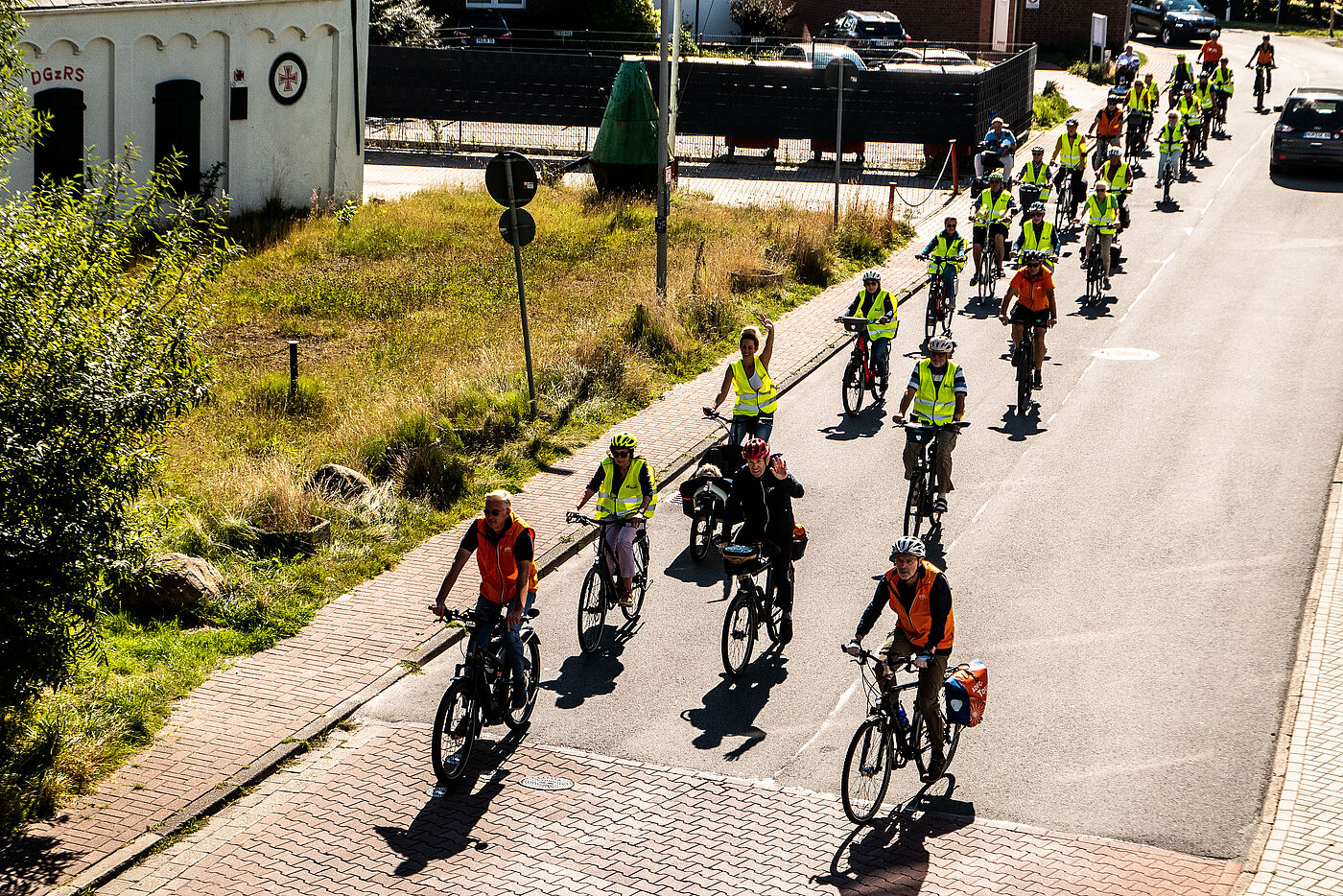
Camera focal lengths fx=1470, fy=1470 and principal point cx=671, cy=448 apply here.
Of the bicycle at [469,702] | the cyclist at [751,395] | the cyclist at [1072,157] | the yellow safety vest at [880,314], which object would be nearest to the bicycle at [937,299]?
the yellow safety vest at [880,314]

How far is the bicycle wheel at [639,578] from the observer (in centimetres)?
1304

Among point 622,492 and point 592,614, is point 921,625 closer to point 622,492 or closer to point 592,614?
point 622,492

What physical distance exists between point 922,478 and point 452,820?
6893 mm

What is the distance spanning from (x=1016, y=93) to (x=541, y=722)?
29.3 m

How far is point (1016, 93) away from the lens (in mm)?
36875

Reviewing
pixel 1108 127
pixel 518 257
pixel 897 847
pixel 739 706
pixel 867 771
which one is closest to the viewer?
pixel 897 847

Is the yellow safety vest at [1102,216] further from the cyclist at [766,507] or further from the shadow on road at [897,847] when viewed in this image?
the shadow on road at [897,847]

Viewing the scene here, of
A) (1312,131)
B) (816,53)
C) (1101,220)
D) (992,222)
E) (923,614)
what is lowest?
(923,614)

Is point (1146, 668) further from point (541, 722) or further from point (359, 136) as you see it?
point (359, 136)

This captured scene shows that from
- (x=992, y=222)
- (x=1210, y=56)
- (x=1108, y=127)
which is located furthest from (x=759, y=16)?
(x=992, y=222)

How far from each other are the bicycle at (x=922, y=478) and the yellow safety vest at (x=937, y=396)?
9 cm

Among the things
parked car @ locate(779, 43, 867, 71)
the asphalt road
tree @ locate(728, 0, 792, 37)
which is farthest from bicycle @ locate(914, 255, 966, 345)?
tree @ locate(728, 0, 792, 37)

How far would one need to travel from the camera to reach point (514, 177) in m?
16.8

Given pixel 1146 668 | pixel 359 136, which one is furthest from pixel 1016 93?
pixel 1146 668
